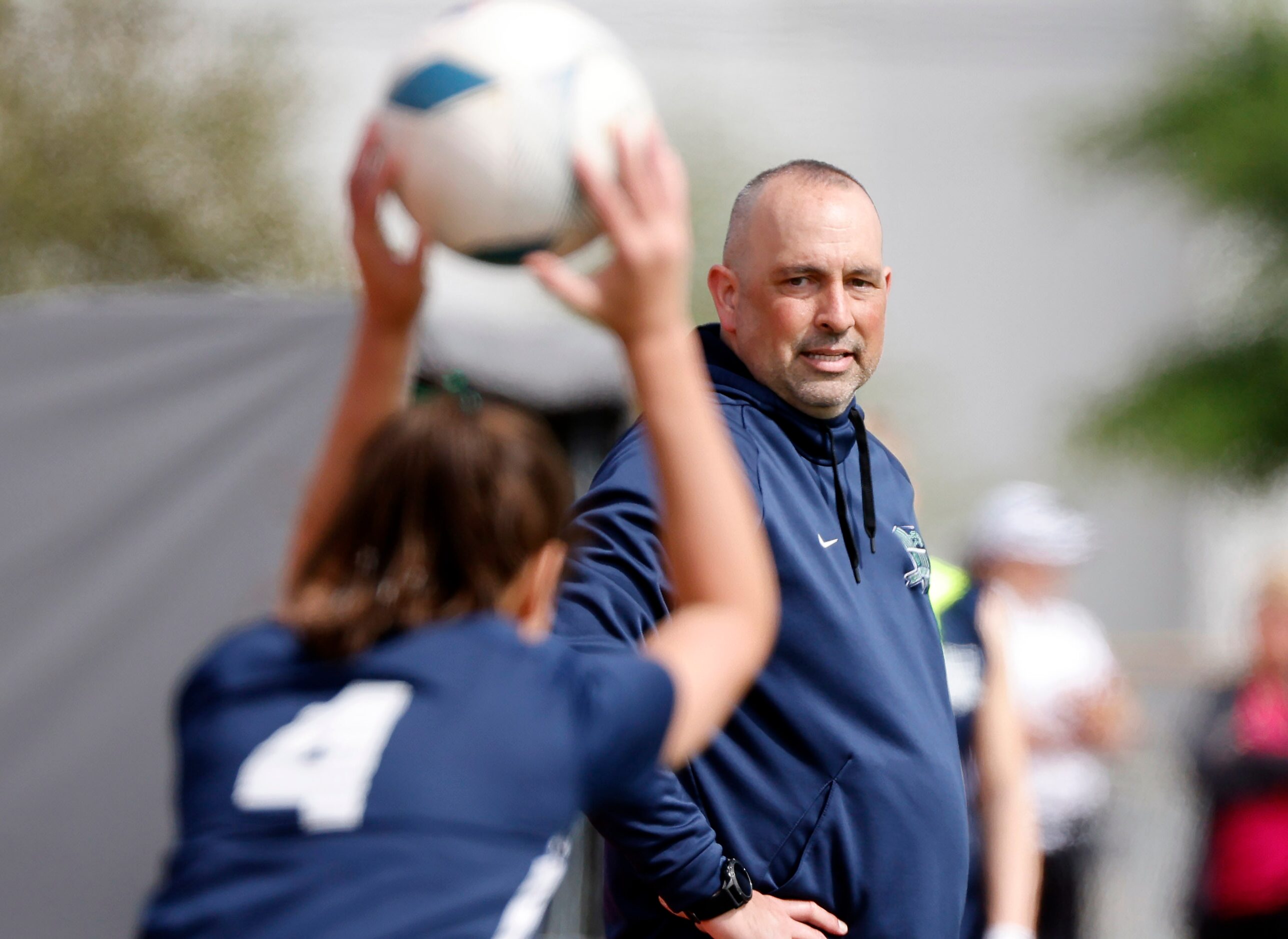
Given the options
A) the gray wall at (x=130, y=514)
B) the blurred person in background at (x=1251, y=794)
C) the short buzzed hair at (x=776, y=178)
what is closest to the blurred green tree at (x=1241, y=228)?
the blurred person in background at (x=1251, y=794)

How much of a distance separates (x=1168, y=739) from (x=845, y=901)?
6.81m

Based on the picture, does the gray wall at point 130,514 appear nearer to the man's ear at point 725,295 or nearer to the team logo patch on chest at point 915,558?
the man's ear at point 725,295

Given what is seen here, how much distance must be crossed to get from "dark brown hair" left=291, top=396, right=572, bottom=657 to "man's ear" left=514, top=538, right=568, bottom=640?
0.10 ft

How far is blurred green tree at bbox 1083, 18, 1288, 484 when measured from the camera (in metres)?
25.2

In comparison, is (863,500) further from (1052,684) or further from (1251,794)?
(1251,794)

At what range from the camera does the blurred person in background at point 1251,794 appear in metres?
6.40

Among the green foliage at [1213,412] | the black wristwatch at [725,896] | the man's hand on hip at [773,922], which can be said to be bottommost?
the green foliage at [1213,412]

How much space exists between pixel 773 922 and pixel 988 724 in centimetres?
165

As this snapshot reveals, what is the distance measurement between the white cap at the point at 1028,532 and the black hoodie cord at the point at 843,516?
3642 millimetres

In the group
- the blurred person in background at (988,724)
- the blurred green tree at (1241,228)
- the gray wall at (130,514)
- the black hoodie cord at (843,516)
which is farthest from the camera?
the blurred green tree at (1241,228)

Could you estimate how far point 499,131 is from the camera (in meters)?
2.25

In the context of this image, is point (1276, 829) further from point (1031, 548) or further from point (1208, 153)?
point (1208, 153)

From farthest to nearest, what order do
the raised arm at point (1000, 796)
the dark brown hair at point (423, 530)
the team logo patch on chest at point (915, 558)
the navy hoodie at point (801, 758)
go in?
the raised arm at point (1000, 796) < the team logo patch on chest at point (915, 558) < the navy hoodie at point (801, 758) < the dark brown hair at point (423, 530)

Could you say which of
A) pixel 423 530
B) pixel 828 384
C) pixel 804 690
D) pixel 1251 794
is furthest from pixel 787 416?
pixel 1251 794
